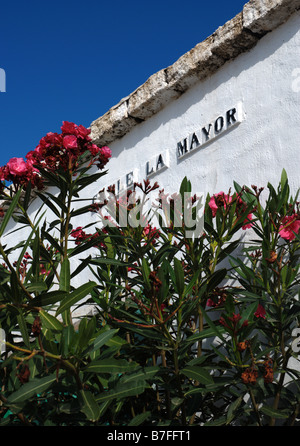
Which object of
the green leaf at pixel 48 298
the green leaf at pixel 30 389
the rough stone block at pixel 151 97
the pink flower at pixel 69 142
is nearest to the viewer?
the green leaf at pixel 30 389

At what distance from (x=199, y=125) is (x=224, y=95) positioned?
0.83 ft

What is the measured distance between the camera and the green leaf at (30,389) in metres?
1.39

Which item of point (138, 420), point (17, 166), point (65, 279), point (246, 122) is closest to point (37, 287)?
point (65, 279)

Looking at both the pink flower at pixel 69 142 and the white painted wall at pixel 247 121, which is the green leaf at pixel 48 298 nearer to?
the pink flower at pixel 69 142

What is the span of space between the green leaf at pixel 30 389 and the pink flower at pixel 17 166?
0.99m

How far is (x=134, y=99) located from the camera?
3814 mm

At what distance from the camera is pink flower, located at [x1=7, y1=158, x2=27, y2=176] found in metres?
2.16

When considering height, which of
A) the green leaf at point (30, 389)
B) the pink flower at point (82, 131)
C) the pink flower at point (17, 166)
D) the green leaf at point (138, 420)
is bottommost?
the green leaf at point (138, 420)

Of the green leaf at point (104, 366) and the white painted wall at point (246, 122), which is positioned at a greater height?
the white painted wall at point (246, 122)

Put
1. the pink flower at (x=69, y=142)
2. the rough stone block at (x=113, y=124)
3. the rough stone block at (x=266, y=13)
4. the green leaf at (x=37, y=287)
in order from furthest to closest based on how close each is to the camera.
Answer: the rough stone block at (x=113, y=124)
the rough stone block at (x=266, y=13)
the pink flower at (x=69, y=142)
the green leaf at (x=37, y=287)

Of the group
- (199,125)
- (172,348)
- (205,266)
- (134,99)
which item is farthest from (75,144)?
(134,99)

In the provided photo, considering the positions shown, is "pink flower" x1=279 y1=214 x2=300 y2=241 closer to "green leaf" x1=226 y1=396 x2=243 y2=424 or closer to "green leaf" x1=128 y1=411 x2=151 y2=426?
"green leaf" x1=226 y1=396 x2=243 y2=424

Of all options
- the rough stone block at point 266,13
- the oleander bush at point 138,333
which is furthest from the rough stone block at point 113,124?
the oleander bush at point 138,333

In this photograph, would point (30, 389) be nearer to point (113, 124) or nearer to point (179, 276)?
point (179, 276)
